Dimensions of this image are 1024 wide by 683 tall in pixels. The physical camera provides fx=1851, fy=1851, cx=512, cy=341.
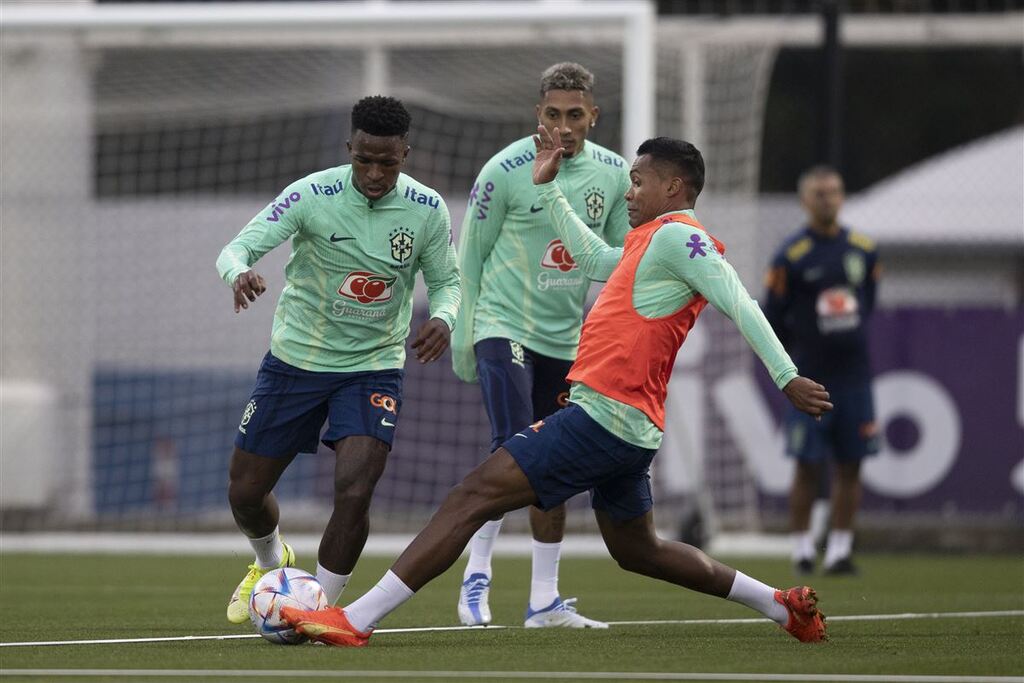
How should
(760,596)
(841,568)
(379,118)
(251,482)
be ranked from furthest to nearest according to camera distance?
1. (841,568)
2. (251,482)
3. (379,118)
4. (760,596)

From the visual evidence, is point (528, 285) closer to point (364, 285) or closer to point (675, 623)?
point (364, 285)

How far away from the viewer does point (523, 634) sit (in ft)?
25.3

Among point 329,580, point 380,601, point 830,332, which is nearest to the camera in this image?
point 380,601

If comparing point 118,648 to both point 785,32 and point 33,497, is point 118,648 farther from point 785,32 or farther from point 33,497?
point 785,32

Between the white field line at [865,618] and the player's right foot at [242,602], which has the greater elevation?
the player's right foot at [242,602]

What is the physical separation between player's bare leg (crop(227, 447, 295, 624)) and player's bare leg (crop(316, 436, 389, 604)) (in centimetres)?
53

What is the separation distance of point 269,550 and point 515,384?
1.35m

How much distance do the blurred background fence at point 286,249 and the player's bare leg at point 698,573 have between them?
6.21 meters

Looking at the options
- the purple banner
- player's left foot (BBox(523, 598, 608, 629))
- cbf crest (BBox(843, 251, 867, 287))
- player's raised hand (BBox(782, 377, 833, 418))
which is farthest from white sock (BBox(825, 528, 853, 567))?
player's raised hand (BBox(782, 377, 833, 418))

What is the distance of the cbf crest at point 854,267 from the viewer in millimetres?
12211

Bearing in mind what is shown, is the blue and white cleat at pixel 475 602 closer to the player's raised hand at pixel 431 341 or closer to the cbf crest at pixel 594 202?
the player's raised hand at pixel 431 341

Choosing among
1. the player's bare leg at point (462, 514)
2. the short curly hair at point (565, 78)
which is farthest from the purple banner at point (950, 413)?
the player's bare leg at point (462, 514)

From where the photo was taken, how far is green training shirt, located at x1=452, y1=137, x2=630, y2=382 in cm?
840

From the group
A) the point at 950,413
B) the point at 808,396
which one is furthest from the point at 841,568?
the point at 808,396
